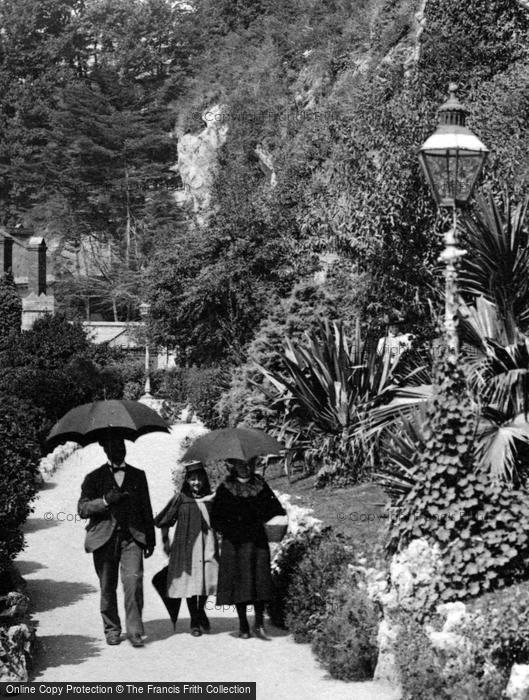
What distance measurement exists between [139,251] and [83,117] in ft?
31.1

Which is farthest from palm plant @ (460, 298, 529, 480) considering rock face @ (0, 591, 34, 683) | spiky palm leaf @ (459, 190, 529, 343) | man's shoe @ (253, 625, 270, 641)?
rock face @ (0, 591, 34, 683)

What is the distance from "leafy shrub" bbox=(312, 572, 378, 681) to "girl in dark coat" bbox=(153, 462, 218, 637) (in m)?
1.00

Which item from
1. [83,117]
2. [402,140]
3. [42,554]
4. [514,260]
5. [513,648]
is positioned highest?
[83,117]

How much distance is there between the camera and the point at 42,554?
12.0m

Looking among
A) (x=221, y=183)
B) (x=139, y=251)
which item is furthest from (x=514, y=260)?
(x=139, y=251)

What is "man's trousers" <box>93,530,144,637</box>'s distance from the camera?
25.8 ft

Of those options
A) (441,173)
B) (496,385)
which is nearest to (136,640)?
(496,385)

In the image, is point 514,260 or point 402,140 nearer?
point 514,260

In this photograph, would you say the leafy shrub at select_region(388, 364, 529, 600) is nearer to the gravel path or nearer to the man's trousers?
the gravel path

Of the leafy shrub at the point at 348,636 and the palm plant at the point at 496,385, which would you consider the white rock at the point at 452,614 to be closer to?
the leafy shrub at the point at 348,636

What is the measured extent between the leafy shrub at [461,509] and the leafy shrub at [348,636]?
1.85ft

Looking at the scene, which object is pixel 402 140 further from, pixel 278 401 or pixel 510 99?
pixel 278 401

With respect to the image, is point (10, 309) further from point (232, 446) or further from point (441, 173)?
point (441, 173)

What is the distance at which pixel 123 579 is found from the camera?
26.0 ft
